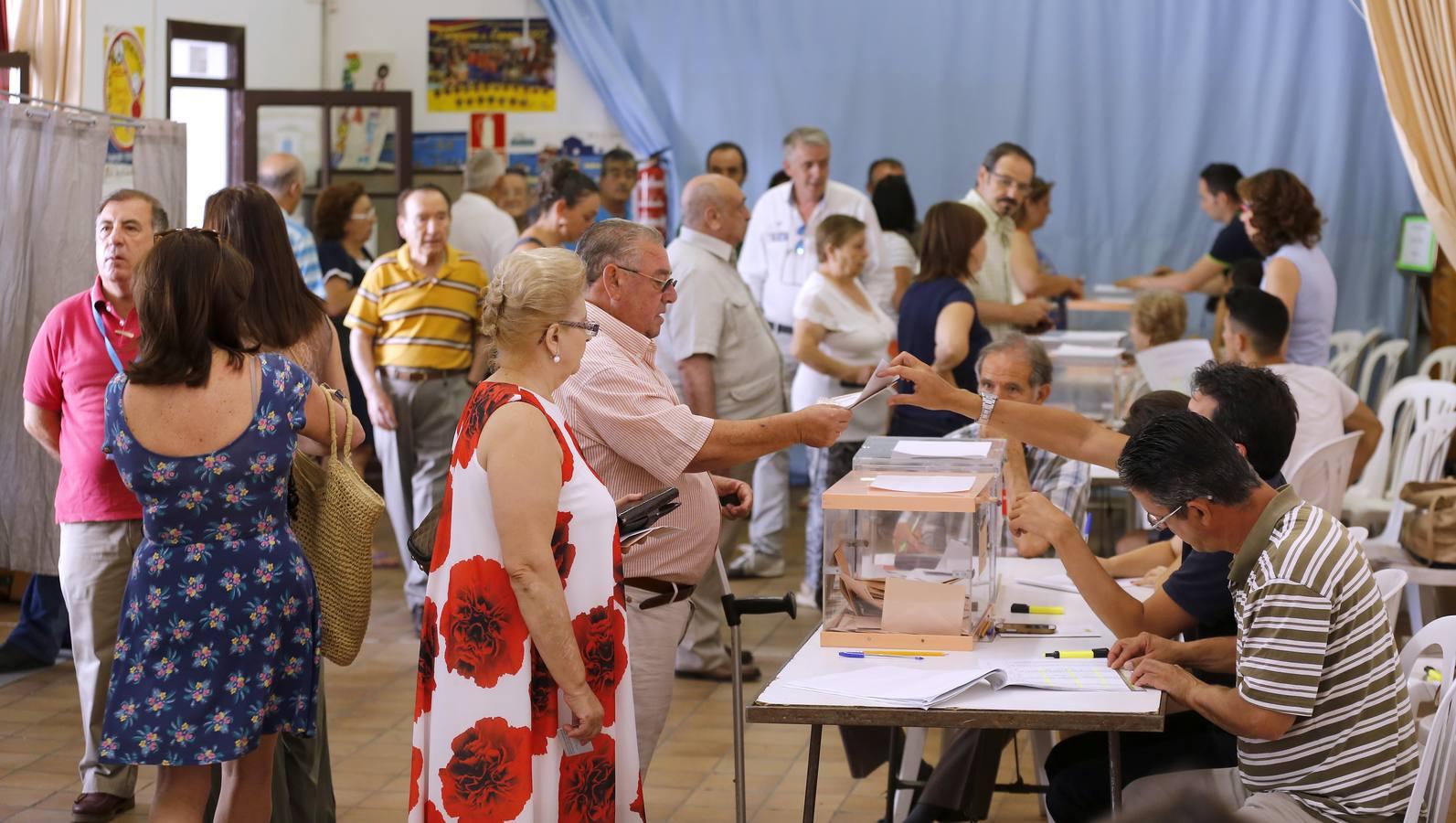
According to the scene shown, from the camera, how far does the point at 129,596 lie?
10.1 ft

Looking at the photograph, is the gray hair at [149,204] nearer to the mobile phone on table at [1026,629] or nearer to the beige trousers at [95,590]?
the beige trousers at [95,590]

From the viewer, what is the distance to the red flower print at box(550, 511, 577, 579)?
2.73 meters

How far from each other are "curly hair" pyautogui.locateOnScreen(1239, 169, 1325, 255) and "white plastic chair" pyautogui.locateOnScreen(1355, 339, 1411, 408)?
2.48 m

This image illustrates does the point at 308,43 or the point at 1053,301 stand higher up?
the point at 308,43

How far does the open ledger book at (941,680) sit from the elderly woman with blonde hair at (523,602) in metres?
0.38

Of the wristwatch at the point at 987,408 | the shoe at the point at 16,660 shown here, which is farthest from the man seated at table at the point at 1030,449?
the shoe at the point at 16,660

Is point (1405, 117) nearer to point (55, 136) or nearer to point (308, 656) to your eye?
point (308, 656)

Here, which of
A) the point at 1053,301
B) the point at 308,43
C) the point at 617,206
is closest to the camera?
the point at 1053,301

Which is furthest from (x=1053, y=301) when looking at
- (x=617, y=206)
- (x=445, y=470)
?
(x=445, y=470)

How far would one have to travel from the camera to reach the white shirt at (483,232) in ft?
22.7

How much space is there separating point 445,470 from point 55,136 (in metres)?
1.84

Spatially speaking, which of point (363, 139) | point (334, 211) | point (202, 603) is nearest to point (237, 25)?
point (363, 139)

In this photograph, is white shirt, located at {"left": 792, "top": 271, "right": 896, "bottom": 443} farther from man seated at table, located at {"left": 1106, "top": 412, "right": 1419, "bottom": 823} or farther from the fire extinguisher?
man seated at table, located at {"left": 1106, "top": 412, "right": 1419, "bottom": 823}

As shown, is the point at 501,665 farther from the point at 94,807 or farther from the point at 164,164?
the point at 164,164
